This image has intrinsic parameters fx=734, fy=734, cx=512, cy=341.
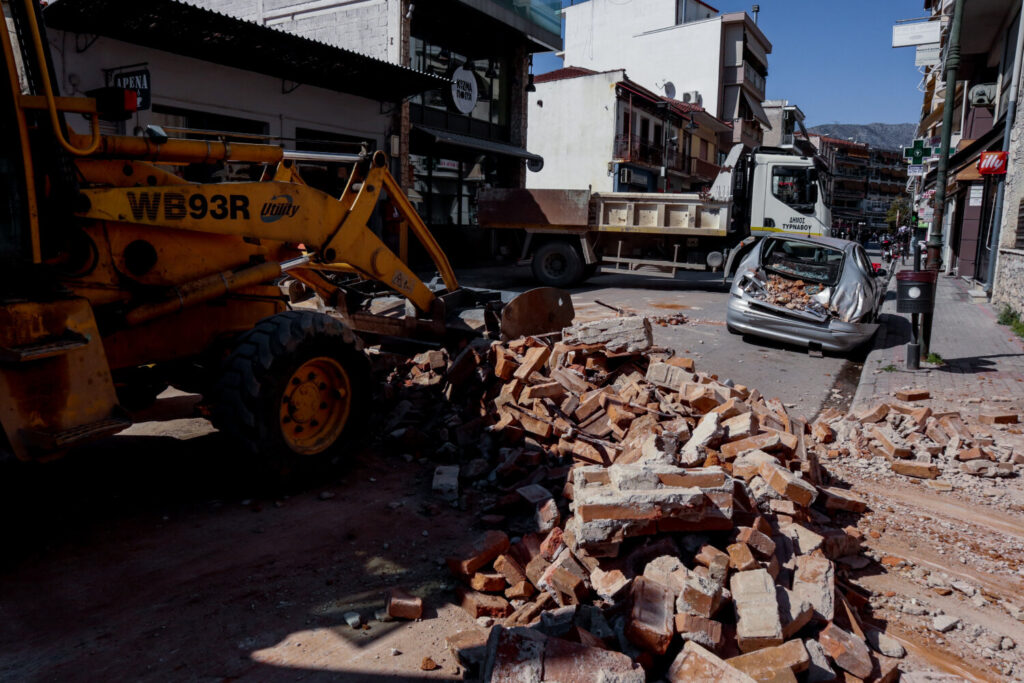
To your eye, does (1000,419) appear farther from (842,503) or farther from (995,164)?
(995,164)

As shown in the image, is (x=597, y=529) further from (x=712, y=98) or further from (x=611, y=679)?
(x=712, y=98)

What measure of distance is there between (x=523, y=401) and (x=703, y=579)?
2874mm

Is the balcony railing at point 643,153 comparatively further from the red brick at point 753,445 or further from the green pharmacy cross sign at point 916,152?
the red brick at point 753,445

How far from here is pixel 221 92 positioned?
14156mm

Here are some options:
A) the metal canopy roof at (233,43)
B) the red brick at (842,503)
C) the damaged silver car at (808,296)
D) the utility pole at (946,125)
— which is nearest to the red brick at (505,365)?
the red brick at (842,503)

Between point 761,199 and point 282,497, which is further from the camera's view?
point 761,199

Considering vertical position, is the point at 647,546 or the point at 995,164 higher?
the point at 995,164

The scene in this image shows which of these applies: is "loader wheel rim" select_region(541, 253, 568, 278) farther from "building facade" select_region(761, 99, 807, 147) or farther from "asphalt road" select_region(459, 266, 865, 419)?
"building facade" select_region(761, 99, 807, 147)

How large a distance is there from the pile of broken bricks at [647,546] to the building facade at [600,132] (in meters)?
27.1

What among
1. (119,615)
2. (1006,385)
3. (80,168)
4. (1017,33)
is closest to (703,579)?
(119,615)

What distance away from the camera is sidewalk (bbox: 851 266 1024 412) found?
7957 mm

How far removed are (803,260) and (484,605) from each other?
9.80m

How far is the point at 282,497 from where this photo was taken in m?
4.89

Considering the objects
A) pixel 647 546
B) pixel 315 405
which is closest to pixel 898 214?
pixel 315 405
